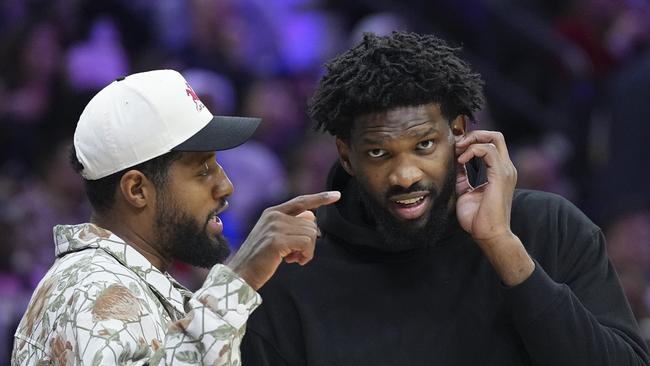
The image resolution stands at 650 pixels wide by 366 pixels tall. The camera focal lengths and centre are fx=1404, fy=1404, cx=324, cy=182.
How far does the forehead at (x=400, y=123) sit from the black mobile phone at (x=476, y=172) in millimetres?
171

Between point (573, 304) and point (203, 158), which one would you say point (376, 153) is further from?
point (573, 304)

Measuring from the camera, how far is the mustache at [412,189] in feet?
12.5

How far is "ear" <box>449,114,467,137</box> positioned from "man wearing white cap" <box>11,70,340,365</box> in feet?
1.44

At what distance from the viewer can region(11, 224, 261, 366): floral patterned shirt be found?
136 inches

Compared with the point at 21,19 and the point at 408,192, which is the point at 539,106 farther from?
the point at 408,192

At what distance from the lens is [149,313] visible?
3.61 metres

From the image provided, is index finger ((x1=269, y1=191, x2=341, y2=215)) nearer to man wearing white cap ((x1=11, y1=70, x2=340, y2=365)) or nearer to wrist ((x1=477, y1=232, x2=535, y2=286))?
man wearing white cap ((x1=11, y1=70, x2=340, y2=365))

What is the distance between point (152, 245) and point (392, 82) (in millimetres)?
802

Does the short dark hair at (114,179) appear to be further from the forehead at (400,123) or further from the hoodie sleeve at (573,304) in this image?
the hoodie sleeve at (573,304)

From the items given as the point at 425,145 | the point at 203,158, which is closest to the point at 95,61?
the point at 203,158

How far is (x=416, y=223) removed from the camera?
3.87 meters

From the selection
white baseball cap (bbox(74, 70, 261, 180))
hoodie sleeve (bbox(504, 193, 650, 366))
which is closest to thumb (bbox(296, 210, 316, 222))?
white baseball cap (bbox(74, 70, 261, 180))

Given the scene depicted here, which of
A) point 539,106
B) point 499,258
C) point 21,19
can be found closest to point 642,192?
point 539,106

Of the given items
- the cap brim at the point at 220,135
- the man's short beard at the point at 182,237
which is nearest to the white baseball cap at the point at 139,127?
the cap brim at the point at 220,135
